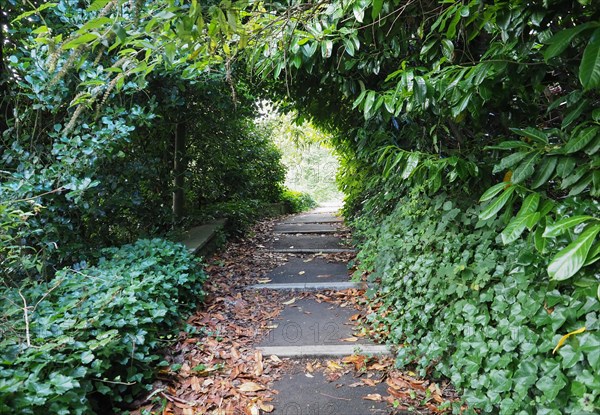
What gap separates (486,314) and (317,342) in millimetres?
1309

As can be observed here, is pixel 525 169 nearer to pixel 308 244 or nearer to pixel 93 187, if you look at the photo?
pixel 93 187

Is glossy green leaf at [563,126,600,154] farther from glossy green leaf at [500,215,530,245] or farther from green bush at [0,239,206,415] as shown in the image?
green bush at [0,239,206,415]

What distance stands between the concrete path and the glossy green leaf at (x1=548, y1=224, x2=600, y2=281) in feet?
4.20

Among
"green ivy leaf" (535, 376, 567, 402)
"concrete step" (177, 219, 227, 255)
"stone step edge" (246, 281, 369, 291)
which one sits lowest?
"stone step edge" (246, 281, 369, 291)

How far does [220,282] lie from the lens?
12.0 feet

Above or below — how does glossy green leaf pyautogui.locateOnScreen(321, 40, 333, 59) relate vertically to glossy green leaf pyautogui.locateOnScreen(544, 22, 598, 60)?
above

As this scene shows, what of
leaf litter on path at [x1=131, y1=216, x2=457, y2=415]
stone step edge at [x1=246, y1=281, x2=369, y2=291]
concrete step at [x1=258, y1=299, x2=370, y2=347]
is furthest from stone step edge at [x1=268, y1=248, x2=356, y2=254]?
concrete step at [x1=258, y1=299, x2=370, y2=347]

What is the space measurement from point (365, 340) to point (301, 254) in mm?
2269

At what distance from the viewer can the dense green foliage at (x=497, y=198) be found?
4.32ft

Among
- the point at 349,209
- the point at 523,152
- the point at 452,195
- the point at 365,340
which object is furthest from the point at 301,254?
the point at 523,152

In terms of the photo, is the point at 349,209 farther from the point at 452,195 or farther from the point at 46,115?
the point at 46,115

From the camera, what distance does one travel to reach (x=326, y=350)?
2520 millimetres

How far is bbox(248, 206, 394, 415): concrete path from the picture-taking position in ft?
6.78

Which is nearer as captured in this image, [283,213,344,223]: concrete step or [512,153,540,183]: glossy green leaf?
[512,153,540,183]: glossy green leaf
